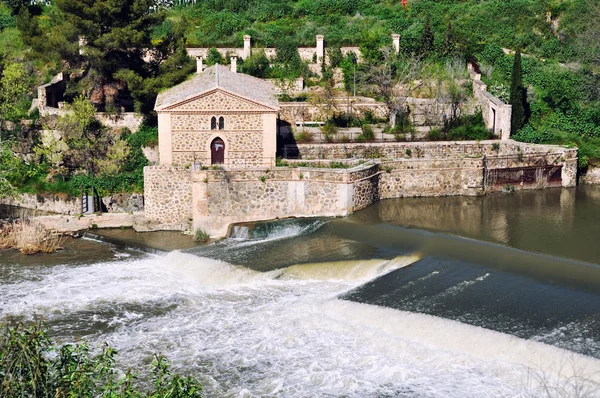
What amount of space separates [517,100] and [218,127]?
14231 mm

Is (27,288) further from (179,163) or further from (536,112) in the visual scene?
(536,112)

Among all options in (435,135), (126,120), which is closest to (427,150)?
(435,135)

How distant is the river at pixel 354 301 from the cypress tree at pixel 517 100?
7369mm

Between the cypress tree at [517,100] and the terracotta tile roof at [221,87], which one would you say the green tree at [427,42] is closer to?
the cypress tree at [517,100]

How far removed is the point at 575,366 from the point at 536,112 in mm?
23686

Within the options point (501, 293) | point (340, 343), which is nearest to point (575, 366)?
point (501, 293)

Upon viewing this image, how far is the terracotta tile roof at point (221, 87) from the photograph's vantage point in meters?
30.8

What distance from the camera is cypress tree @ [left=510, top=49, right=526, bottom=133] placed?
3566 cm

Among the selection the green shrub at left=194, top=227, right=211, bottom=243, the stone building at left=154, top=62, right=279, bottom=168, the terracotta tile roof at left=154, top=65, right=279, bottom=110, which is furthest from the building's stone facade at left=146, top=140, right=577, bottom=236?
the terracotta tile roof at left=154, top=65, right=279, bottom=110

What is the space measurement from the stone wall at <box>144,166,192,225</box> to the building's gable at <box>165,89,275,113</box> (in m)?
2.51

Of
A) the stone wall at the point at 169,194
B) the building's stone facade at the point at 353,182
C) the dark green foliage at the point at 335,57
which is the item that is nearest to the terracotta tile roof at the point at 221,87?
the stone wall at the point at 169,194

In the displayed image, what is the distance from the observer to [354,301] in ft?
66.7

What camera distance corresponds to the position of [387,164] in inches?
1209

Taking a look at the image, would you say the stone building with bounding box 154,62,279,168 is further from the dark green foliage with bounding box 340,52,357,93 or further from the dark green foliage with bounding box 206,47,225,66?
the dark green foliage with bounding box 206,47,225,66
